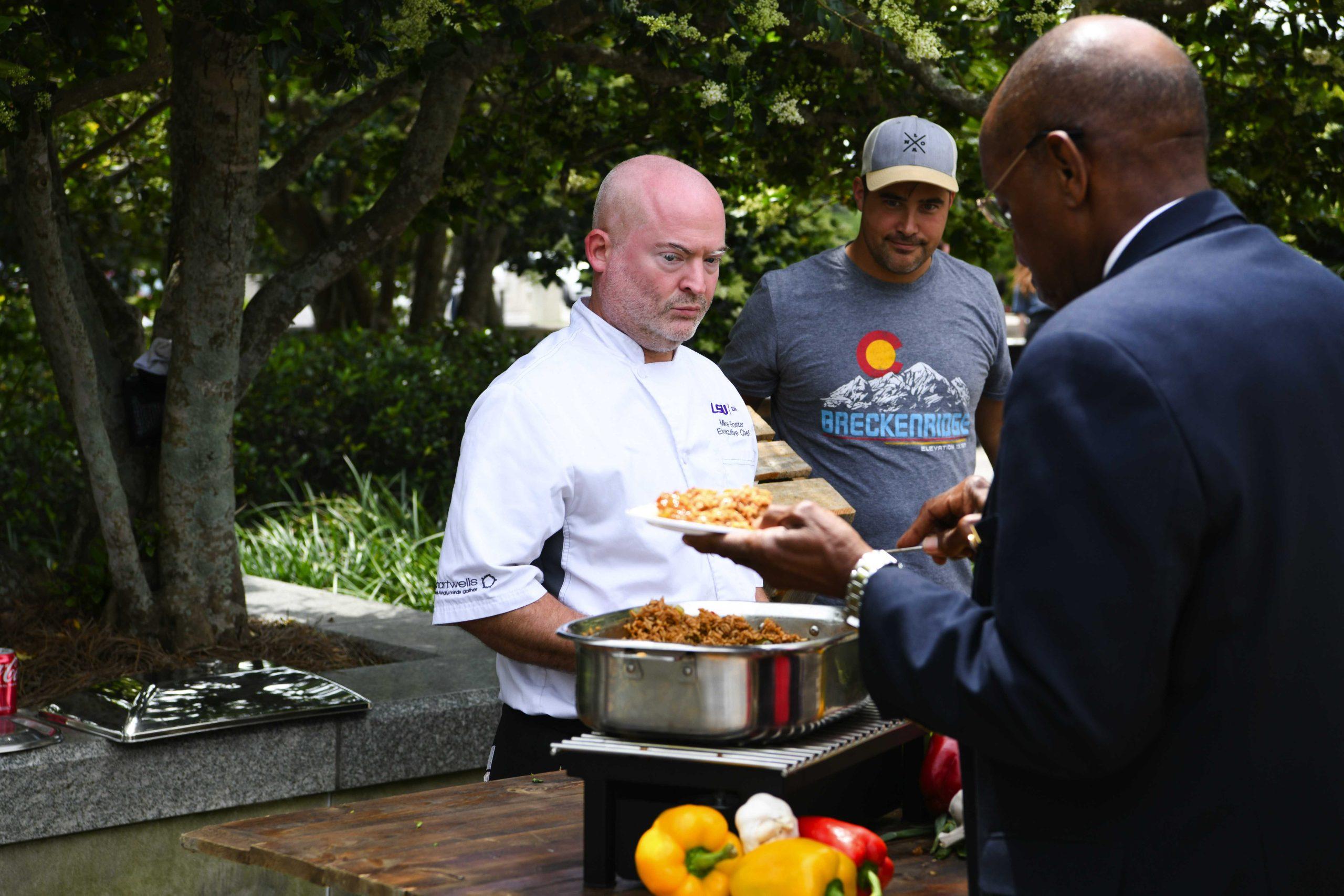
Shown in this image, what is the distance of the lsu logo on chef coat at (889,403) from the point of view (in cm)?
403

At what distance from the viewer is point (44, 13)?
A: 461 cm

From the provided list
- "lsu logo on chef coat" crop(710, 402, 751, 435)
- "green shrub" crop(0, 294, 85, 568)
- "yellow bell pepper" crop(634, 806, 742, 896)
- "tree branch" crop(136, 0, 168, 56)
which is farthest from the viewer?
"green shrub" crop(0, 294, 85, 568)

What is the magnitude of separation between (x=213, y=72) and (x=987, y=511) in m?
3.76

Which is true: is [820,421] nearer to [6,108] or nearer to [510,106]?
[6,108]

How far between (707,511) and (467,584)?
77 centimetres

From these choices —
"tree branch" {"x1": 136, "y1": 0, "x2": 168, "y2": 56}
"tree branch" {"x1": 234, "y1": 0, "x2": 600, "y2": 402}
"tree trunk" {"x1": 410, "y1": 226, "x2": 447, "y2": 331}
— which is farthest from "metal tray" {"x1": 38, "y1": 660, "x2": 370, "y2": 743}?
"tree trunk" {"x1": 410, "y1": 226, "x2": 447, "y2": 331}

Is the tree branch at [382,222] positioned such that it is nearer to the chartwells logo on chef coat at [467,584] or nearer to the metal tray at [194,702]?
the metal tray at [194,702]

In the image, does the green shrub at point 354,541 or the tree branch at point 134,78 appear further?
the green shrub at point 354,541

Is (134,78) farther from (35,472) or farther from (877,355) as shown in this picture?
(35,472)

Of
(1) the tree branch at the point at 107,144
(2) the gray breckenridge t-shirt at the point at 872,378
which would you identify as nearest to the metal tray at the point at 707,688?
(2) the gray breckenridge t-shirt at the point at 872,378

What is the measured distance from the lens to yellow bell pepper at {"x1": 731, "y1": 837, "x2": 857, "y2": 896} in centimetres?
190

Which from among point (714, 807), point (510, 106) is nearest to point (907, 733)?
point (714, 807)

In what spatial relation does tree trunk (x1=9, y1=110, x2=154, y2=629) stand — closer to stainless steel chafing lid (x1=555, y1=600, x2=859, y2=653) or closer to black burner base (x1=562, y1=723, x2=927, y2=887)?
stainless steel chafing lid (x1=555, y1=600, x2=859, y2=653)

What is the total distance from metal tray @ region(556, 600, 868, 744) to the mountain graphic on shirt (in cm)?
189
